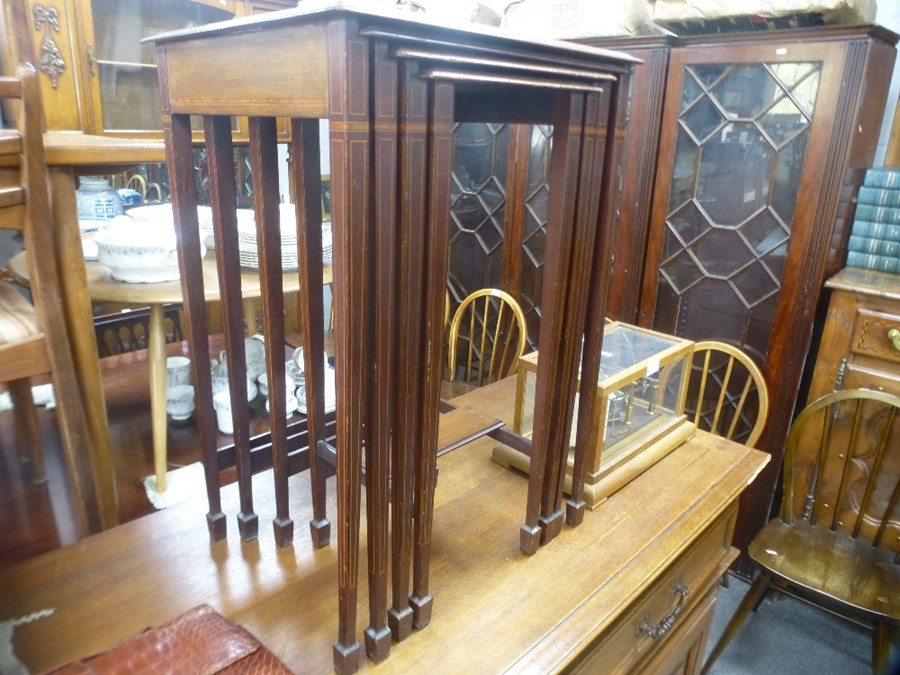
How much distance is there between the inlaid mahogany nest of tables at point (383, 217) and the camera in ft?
1.70

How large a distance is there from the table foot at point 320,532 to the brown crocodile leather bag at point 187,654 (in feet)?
0.73

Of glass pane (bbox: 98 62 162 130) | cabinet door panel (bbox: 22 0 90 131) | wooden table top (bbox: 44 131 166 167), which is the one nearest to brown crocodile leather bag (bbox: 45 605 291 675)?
wooden table top (bbox: 44 131 166 167)

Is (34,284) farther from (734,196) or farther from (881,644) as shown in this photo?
(881,644)

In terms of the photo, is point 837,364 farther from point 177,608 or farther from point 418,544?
point 177,608

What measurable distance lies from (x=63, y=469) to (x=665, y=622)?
52.7 inches

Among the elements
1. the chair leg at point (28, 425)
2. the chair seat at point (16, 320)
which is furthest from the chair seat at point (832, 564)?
the chair leg at point (28, 425)

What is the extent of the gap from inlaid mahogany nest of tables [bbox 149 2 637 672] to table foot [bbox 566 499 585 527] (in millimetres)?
29

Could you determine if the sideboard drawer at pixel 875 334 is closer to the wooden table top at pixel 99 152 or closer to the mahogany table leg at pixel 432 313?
the mahogany table leg at pixel 432 313

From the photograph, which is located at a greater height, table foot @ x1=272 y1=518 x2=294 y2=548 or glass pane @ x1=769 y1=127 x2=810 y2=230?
glass pane @ x1=769 y1=127 x2=810 y2=230

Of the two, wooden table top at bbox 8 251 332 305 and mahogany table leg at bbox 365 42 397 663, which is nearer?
mahogany table leg at bbox 365 42 397 663

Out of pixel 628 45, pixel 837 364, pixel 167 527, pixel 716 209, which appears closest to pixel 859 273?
pixel 837 364

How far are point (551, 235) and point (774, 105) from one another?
1150mm

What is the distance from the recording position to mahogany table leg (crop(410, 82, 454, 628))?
0.56m

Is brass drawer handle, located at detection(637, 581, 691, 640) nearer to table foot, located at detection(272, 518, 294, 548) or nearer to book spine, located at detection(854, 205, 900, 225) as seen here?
table foot, located at detection(272, 518, 294, 548)
